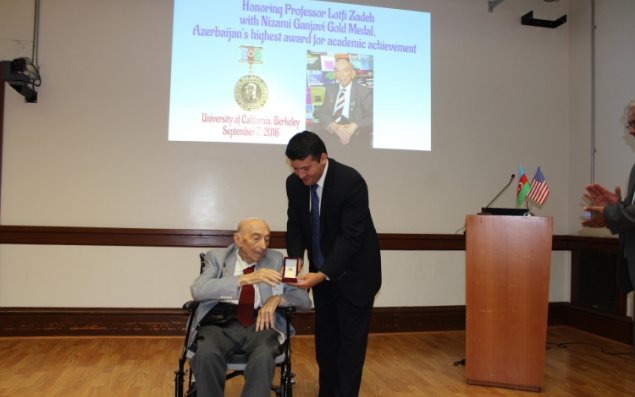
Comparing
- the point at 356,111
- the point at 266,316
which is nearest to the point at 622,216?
the point at 266,316

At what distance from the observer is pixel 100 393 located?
3035 millimetres

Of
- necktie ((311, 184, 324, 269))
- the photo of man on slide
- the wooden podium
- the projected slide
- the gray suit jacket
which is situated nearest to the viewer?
the gray suit jacket

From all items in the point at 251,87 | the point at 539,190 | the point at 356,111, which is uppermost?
the point at 251,87

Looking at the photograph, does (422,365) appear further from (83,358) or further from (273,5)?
(273,5)

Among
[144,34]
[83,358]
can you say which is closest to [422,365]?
[83,358]

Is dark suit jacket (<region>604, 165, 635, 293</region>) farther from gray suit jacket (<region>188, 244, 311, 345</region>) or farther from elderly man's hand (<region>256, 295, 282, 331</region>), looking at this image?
elderly man's hand (<region>256, 295, 282, 331</region>)

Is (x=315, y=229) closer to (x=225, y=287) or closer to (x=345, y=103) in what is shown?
(x=225, y=287)

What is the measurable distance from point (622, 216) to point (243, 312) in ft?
6.20

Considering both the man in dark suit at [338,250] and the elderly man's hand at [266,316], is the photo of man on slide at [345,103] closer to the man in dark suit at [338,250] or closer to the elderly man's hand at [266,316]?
the man in dark suit at [338,250]

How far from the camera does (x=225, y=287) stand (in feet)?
8.09

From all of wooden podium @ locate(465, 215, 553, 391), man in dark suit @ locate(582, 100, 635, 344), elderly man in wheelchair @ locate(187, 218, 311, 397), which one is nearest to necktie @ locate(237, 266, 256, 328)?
elderly man in wheelchair @ locate(187, 218, 311, 397)

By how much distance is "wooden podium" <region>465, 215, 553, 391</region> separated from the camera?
329cm

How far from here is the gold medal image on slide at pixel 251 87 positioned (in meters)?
4.57

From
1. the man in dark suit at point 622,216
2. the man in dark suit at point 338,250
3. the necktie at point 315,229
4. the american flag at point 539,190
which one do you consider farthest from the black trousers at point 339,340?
the american flag at point 539,190
